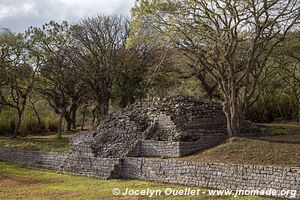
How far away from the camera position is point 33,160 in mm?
25891

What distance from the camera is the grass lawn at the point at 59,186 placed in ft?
53.7

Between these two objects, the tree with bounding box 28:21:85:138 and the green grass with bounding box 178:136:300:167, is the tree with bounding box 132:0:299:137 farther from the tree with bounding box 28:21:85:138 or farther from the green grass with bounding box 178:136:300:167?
the tree with bounding box 28:21:85:138

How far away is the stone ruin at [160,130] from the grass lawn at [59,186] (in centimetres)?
260

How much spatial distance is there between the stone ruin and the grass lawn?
260cm

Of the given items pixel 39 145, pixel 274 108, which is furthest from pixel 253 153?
pixel 274 108

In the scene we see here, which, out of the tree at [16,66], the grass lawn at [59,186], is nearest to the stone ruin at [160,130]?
the grass lawn at [59,186]

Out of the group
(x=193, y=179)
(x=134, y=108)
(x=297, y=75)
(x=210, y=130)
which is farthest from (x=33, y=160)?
(x=297, y=75)

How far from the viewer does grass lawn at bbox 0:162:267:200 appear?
16375 mm

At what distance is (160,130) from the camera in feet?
78.3

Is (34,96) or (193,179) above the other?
(34,96)

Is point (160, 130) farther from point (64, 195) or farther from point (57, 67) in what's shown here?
point (57, 67)

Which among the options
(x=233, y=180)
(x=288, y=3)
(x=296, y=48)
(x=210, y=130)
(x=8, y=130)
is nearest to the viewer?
(x=233, y=180)

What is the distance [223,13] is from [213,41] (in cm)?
147

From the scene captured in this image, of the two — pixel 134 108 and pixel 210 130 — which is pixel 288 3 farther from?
pixel 134 108
